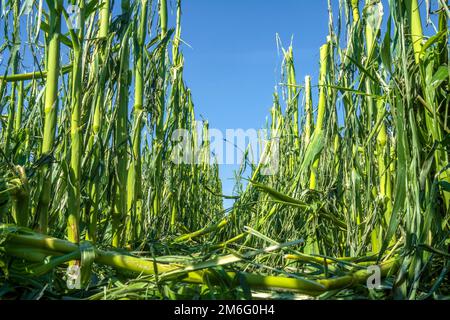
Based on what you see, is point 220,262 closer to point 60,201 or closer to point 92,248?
point 92,248

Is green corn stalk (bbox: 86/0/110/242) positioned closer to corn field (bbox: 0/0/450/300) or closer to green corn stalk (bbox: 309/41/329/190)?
corn field (bbox: 0/0/450/300)

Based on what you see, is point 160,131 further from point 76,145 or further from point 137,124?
point 76,145

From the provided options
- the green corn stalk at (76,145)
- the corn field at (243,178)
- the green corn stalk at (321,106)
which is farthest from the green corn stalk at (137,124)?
the green corn stalk at (321,106)

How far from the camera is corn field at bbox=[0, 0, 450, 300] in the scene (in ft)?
2.73

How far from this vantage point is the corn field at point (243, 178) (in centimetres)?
83

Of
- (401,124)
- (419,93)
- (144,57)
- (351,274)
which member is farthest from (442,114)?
(144,57)

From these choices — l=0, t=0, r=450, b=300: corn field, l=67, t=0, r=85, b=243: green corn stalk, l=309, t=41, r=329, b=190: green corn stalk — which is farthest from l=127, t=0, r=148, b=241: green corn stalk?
l=309, t=41, r=329, b=190: green corn stalk

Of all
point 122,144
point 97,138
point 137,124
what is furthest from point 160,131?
point 97,138

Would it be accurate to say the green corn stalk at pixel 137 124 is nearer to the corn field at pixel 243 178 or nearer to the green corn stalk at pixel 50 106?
the corn field at pixel 243 178

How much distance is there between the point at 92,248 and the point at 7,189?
0.56 feet

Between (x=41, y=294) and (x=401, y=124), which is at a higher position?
(x=401, y=124)

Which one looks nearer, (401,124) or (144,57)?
(401,124)

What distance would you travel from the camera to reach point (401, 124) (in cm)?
87

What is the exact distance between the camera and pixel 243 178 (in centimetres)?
125
